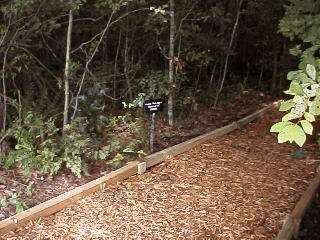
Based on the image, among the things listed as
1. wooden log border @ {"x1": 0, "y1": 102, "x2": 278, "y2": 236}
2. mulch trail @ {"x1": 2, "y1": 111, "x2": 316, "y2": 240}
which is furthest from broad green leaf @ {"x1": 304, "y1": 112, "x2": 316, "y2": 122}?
wooden log border @ {"x1": 0, "y1": 102, "x2": 278, "y2": 236}

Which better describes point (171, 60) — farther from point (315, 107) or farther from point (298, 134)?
point (298, 134)

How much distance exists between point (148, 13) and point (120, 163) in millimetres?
3177

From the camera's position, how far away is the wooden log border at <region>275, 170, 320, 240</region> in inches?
176

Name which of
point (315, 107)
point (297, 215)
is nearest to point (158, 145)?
point (297, 215)

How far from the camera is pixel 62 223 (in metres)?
4.88

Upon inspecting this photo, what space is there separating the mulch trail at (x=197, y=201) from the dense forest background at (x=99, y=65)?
733 mm

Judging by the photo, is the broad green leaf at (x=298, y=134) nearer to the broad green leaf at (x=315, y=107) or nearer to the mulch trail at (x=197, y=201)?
the broad green leaf at (x=315, y=107)

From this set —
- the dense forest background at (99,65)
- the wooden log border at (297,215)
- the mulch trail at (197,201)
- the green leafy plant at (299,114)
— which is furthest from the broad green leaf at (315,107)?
the mulch trail at (197,201)

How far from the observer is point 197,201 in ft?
17.9

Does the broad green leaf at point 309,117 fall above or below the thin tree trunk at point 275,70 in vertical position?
above

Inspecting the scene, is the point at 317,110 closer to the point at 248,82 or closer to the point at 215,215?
the point at 215,215

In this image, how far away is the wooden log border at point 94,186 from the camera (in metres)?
4.76

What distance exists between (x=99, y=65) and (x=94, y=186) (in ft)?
13.0

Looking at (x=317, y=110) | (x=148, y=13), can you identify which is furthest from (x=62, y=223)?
(x=148, y=13)
